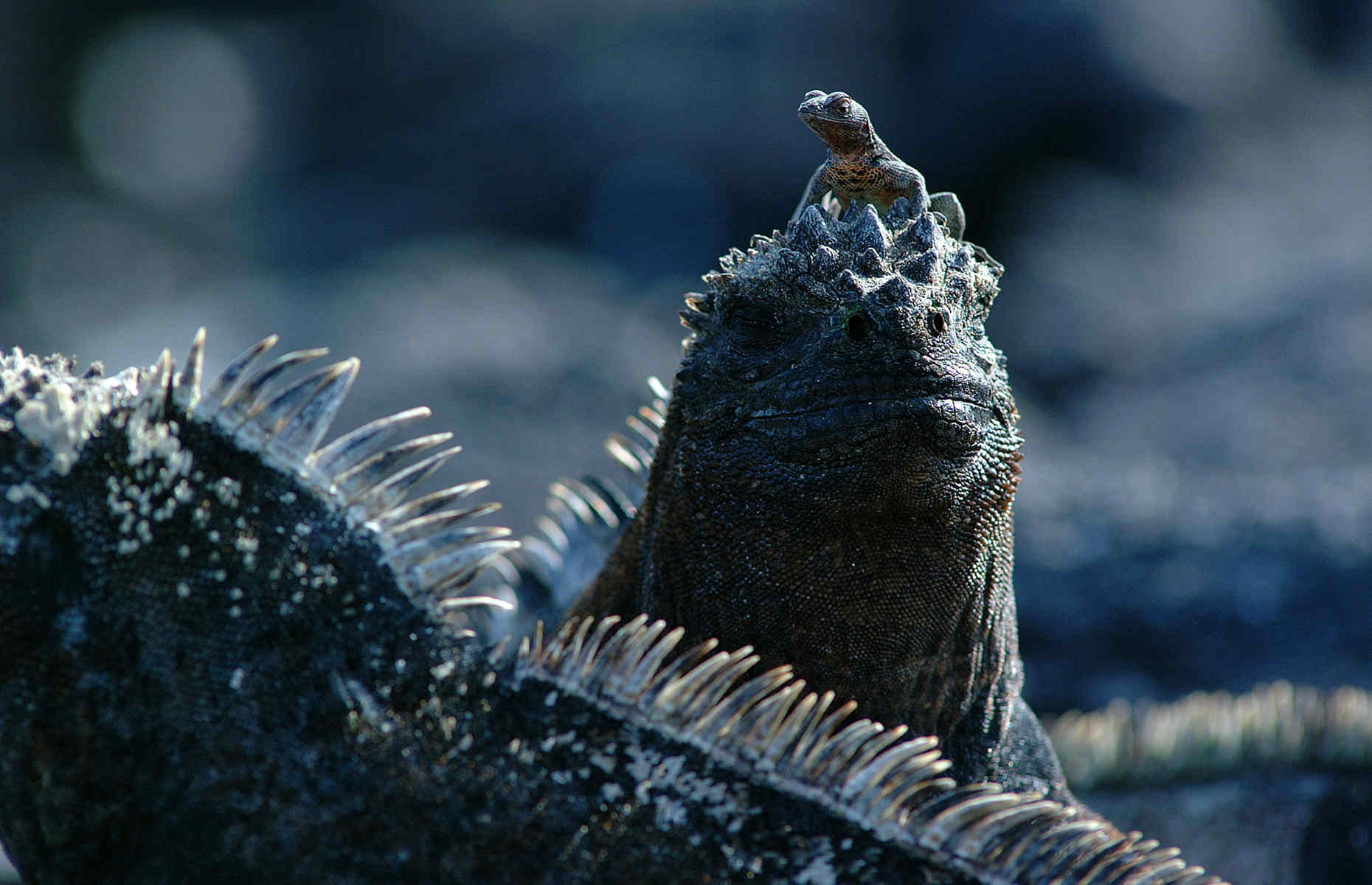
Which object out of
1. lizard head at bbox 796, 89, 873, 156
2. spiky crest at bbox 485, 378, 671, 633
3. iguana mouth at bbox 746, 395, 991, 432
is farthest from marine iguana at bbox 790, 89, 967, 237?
spiky crest at bbox 485, 378, 671, 633

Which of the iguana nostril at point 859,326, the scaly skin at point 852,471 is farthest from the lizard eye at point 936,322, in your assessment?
the iguana nostril at point 859,326

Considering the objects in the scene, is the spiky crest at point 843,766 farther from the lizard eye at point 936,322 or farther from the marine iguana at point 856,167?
the marine iguana at point 856,167

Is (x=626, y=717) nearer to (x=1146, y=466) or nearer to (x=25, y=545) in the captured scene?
(x=25, y=545)

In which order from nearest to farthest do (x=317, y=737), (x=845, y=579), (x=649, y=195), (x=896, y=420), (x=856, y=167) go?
(x=317, y=737) → (x=896, y=420) → (x=845, y=579) → (x=856, y=167) → (x=649, y=195)

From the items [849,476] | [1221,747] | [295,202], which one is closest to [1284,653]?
[1221,747]

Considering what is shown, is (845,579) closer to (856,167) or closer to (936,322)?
(936,322)

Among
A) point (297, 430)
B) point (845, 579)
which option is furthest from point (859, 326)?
point (297, 430)
